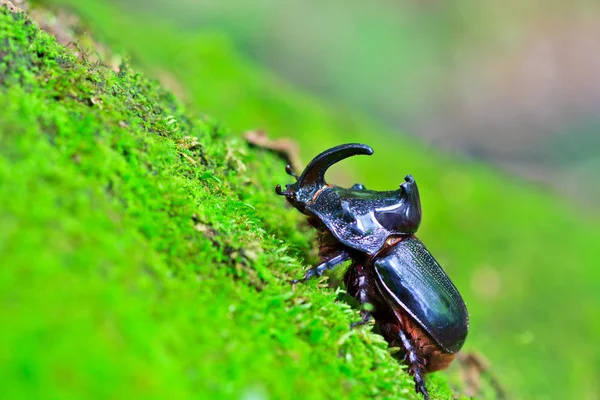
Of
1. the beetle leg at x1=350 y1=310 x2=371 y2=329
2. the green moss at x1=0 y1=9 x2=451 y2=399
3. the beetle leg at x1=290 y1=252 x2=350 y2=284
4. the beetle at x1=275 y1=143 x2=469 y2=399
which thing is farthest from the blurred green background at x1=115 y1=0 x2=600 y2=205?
the green moss at x1=0 y1=9 x2=451 y2=399

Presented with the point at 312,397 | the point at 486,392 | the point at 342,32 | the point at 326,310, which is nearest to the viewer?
the point at 312,397

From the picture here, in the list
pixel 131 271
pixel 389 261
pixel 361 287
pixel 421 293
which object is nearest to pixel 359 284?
pixel 361 287

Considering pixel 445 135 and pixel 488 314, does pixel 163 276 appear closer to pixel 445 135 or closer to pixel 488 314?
pixel 488 314

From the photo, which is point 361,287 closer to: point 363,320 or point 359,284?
point 359,284

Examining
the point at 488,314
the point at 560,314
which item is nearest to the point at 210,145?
the point at 488,314

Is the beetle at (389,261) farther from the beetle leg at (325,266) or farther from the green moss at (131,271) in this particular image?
the green moss at (131,271)

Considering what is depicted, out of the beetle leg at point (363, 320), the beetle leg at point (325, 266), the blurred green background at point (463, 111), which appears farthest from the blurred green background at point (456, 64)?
the beetle leg at point (363, 320)

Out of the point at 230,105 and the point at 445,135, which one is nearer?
the point at 230,105
